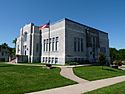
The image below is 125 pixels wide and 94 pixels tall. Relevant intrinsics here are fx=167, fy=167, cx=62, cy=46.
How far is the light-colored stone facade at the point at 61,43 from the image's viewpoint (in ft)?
154

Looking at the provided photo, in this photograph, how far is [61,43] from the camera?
4722 centimetres

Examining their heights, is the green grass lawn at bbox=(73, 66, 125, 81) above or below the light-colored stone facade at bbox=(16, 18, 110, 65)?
below

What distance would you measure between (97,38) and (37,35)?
21.1 m

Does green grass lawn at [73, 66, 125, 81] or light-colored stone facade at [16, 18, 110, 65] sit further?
light-colored stone facade at [16, 18, 110, 65]

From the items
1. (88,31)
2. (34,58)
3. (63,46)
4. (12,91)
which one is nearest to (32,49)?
(34,58)

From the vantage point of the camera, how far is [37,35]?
56406 millimetres

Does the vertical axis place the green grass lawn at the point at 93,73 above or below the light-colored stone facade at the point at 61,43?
below

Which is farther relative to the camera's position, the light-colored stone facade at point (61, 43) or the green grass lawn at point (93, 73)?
the light-colored stone facade at point (61, 43)

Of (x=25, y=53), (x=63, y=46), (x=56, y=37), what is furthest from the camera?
(x=25, y=53)

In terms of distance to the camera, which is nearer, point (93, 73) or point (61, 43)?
point (93, 73)

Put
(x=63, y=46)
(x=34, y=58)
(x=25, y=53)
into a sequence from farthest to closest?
(x=25, y=53) → (x=34, y=58) → (x=63, y=46)

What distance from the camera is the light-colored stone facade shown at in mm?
47062

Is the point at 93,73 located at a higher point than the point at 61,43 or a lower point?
lower

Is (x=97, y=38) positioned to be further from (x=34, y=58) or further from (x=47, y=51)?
(x=34, y=58)
